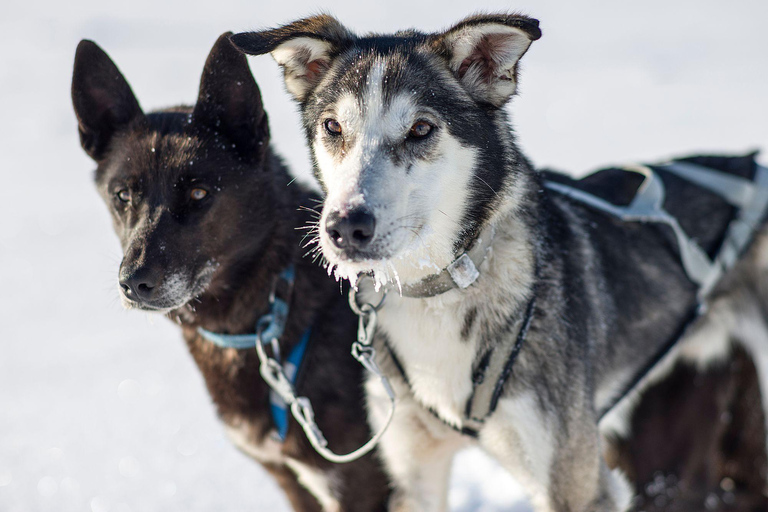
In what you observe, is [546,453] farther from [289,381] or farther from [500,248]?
[289,381]

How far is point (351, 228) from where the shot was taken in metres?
1.57

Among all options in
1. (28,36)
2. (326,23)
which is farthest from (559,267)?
(28,36)

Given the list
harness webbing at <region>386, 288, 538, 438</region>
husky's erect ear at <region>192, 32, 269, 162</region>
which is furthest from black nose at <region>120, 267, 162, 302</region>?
harness webbing at <region>386, 288, 538, 438</region>

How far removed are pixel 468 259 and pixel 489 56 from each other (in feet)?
1.99

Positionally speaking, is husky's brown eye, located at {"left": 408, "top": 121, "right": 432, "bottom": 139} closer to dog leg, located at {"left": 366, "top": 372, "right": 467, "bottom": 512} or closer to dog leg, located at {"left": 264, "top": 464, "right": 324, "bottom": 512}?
dog leg, located at {"left": 366, "top": 372, "right": 467, "bottom": 512}

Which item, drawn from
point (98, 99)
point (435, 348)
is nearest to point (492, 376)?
point (435, 348)

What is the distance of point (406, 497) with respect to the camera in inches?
95.0

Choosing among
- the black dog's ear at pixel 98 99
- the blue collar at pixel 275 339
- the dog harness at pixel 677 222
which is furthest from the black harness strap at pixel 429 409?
the black dog's ear at pixel 98 99

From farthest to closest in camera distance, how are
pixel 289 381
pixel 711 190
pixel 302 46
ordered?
pixel 711 190, pixel 289 381, pixel 302 46

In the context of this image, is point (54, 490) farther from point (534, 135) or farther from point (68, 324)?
point (534, 135)

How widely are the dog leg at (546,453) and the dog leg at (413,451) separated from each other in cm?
22

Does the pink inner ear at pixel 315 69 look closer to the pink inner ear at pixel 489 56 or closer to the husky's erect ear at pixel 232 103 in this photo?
the husky's erect ear at pixel 232 103

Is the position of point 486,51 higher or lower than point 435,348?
higher

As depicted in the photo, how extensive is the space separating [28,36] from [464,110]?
11.0 metres
